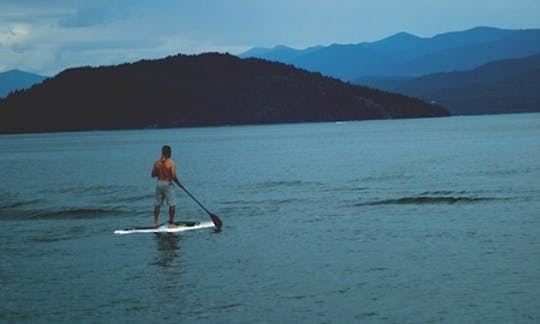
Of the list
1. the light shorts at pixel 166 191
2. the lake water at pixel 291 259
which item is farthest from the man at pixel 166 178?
the lake water at pixel 291 259

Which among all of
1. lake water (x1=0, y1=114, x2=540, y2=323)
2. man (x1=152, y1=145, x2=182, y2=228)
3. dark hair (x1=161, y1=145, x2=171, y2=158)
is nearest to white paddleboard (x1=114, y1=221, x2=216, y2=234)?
man (x1=152, y1=145, x2=182, y2=228)

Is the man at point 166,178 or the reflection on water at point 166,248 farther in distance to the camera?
the man at point 166,178

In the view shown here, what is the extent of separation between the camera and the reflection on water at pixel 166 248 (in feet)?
77.0

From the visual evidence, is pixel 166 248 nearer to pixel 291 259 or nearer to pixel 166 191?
pixel 166 191

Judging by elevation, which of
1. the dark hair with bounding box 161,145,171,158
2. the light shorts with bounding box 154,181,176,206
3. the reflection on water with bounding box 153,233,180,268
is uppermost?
the dark hair with bounding box 161,145,171,158

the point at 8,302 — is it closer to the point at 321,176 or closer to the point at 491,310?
the point at 491,310

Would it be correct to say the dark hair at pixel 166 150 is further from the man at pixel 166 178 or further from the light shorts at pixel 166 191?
the light shorts at pixel 166 191

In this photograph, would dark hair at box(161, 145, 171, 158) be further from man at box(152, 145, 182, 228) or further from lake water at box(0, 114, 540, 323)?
lake water at box(0, 114, 540, 323)

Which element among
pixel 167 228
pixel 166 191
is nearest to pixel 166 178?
pixel 166 191

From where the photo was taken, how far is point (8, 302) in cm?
1884

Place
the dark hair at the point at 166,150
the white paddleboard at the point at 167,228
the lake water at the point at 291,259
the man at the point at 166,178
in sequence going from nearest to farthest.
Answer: the lake water at the point at 291,259, the dark hair at the point at 166,150, the man at the point at 166,178, the white paddleboard at the point at 167,228

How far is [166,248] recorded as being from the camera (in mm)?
26016

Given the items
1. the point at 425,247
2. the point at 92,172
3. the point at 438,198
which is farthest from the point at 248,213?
the point at 92,172

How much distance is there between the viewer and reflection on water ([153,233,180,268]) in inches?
925
